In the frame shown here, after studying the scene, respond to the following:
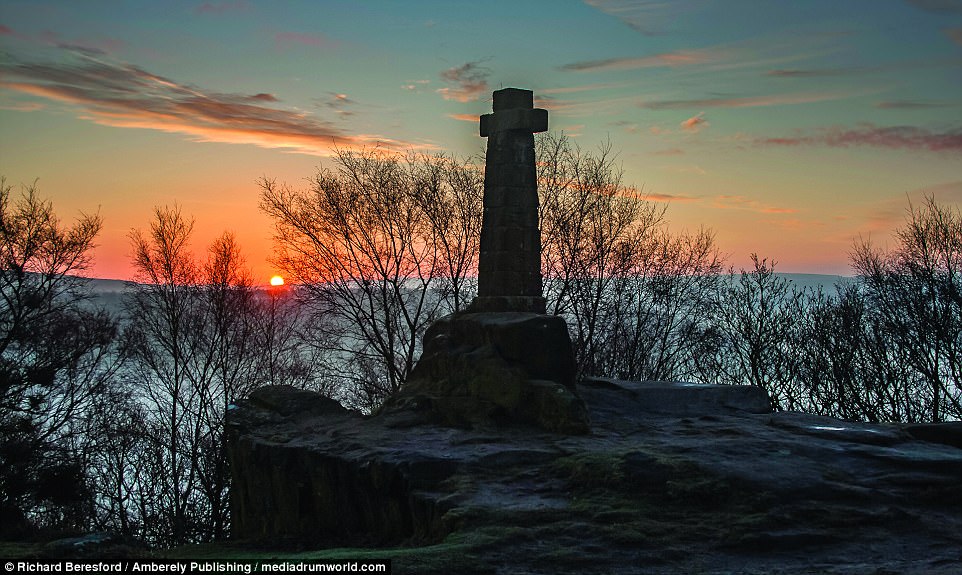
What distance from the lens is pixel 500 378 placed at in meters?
13.1

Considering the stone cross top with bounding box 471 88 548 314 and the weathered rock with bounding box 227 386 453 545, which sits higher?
the stone cross top with bounding box 471 88 548 314

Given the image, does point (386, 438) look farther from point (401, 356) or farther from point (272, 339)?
point (272, 339)

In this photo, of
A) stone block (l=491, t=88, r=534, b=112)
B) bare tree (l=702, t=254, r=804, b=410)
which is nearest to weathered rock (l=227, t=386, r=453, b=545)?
stone block (l=491, t=88, r=534, b=112)

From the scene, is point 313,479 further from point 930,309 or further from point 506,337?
point 930,309

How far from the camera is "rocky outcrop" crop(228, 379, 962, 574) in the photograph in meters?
7.64

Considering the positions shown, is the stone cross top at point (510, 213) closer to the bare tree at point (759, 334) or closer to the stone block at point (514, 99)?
the stone block at point (514, 99)

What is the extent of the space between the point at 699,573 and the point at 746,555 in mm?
796

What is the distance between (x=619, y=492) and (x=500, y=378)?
413 centimetres

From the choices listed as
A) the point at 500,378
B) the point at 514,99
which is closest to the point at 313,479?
the point at 500,378

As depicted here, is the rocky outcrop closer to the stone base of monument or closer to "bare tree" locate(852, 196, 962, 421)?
the stone base of monument

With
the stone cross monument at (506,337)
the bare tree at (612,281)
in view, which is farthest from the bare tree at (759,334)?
the stone cross monument at (506,337)

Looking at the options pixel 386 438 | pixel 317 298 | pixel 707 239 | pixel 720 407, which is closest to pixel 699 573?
pixel 386 438

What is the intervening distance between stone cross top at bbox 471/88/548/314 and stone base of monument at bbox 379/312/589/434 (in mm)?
671

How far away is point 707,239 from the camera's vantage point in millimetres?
31344
